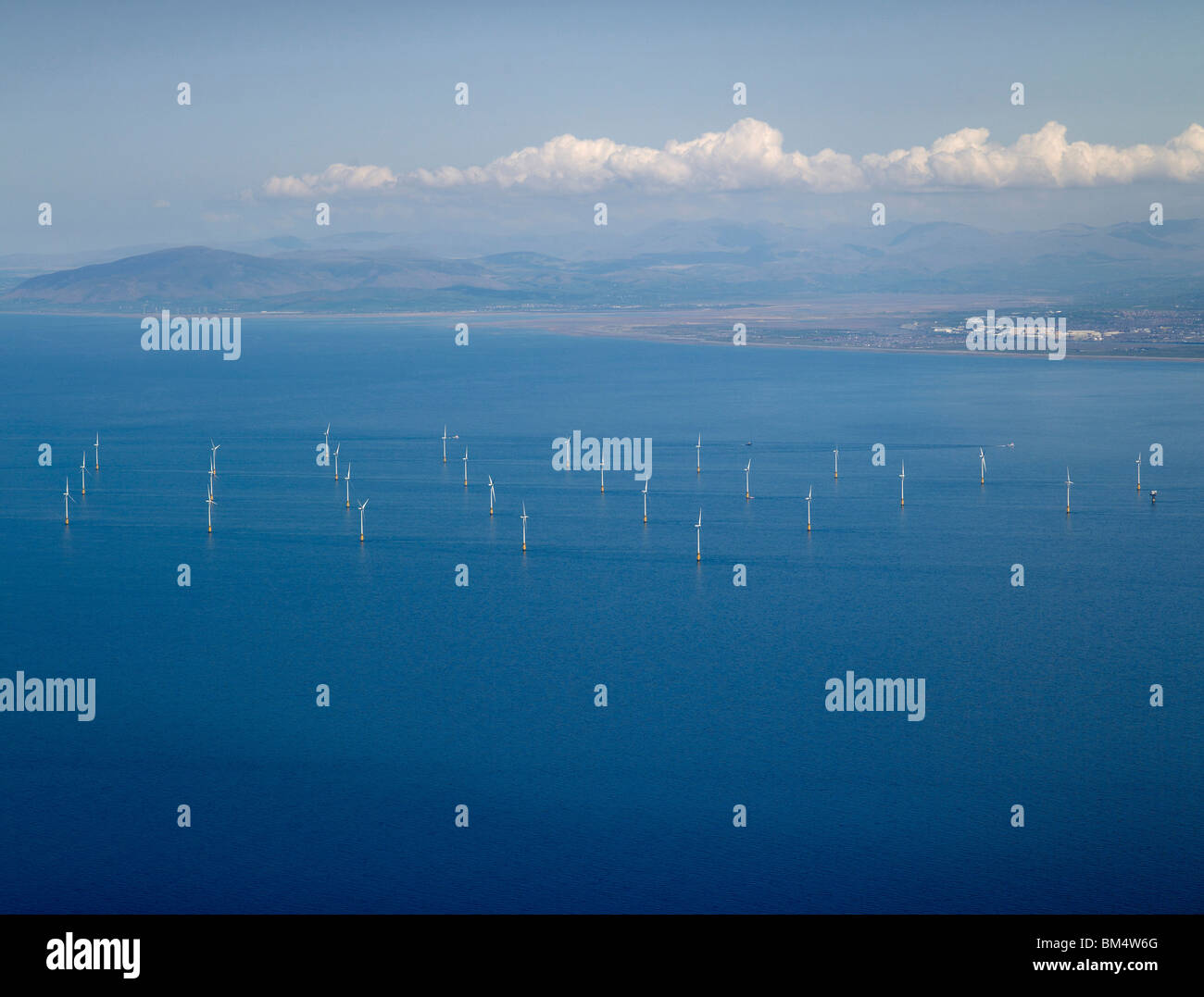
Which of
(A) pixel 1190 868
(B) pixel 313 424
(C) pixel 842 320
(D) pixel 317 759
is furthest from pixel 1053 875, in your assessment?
(C) pixel 842 320

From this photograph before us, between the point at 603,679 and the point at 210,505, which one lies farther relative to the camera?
the point at 210,505

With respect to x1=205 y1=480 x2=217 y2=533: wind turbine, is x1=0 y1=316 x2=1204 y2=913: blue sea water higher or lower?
lower

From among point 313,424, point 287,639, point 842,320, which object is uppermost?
point 842,320

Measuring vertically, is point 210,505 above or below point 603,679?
above

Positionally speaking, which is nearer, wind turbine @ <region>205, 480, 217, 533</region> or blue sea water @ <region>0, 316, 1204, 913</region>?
blue sea water @ <region>0, 316, 1204, 913</region>

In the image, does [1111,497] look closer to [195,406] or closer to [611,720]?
[611,720]

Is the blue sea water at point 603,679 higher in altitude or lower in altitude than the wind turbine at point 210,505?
lower

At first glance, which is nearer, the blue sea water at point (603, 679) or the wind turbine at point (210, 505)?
the blue sea water at point (603, 679)
